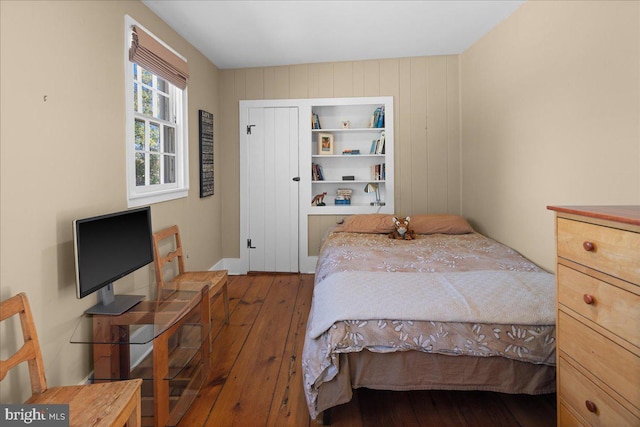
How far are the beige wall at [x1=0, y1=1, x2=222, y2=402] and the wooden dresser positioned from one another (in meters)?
2.20

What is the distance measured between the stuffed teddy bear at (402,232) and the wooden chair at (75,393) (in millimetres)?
2486

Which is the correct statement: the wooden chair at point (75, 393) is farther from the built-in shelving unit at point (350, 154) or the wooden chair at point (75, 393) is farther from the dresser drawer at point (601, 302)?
the built-in shelving unit at point (350, 154)

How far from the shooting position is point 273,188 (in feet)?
13.5

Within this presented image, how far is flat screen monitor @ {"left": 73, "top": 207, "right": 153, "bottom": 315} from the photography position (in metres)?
1.68

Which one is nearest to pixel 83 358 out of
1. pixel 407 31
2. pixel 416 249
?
pixel 416 249

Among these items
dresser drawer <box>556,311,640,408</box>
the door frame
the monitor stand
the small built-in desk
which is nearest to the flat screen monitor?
the monitor stand

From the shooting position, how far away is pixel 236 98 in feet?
13.4

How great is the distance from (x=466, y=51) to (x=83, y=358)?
426cm

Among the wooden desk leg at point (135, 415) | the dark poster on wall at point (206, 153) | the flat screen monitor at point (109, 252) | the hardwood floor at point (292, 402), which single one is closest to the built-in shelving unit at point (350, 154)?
the dark poster on wall at point (206, 153)

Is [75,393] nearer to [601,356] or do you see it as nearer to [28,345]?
[28,345]

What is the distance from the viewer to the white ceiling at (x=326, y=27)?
267 cm

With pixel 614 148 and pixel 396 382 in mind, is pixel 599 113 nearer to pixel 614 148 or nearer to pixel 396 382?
pixel 614 148

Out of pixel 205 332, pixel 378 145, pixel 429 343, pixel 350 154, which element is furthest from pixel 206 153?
pixel 429 343

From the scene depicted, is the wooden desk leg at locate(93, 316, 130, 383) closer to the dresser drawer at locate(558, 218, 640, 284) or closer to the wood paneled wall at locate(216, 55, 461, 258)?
the dresser drawer at locate(558, 218, 640, 284)
